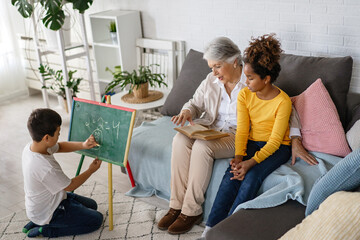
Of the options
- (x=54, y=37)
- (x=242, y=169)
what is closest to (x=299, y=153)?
(x=242, y=169)

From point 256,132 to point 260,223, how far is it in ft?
2.27

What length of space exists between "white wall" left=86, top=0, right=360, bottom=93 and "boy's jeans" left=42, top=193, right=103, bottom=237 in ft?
5.60

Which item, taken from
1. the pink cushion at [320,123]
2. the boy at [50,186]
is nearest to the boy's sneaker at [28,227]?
the boy at [50,186]

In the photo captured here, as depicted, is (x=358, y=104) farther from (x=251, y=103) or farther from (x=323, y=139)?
(x=251, y=103)

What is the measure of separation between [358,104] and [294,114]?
0.47 meters

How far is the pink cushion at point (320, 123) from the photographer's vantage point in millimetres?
2514

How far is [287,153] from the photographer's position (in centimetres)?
254

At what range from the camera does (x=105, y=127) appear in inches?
104

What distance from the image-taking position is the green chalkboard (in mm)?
2578

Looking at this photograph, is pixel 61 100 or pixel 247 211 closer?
pixel 247 211

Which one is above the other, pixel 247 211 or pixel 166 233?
pixel 247 211

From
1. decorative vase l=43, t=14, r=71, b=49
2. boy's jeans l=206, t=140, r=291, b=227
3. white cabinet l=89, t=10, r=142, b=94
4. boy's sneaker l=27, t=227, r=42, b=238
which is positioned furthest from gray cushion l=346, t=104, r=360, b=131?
decorative vase l=43, t=14, r=71, b=49

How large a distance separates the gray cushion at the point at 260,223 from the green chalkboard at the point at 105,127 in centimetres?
78

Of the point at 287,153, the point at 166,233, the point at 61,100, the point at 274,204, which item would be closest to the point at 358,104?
the point at 287,153
